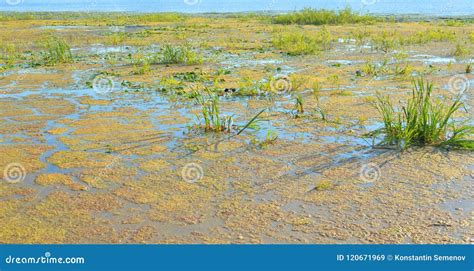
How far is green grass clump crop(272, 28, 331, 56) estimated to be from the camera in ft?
44.4

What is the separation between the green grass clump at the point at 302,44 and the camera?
44.4 ft

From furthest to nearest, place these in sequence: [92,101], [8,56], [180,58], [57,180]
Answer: [8,56] < [180,58] < [92,101] < [57,180]

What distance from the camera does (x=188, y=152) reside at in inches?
228

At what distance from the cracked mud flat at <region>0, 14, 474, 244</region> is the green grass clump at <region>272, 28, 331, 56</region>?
4515 millimetres

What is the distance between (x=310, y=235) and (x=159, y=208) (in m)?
1.29

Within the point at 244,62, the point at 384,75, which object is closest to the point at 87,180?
the point at 384,75

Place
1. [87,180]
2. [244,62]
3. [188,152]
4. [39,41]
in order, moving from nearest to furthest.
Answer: [87,180] → [188,152] → [244,62] → [39,41]

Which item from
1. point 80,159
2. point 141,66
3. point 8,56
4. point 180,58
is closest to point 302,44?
point 180,58

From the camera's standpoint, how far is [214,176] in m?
5.08

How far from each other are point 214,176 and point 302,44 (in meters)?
9.34

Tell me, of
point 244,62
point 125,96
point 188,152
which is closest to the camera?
point 188,152

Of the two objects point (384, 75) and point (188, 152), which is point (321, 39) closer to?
point (384, 75)

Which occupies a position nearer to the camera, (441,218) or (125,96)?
(441,218)

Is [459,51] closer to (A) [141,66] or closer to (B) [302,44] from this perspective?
(B) [302,44]
